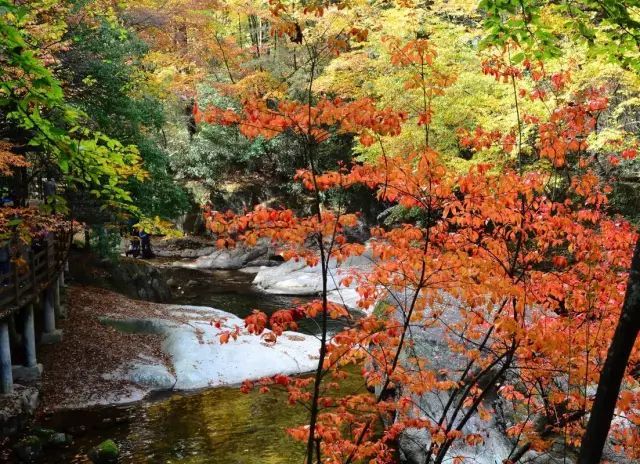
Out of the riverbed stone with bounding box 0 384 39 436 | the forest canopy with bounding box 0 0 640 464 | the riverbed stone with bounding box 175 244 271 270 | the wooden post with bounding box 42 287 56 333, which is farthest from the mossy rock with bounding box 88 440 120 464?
the riverbed stone with bounding box 175 244 271 270

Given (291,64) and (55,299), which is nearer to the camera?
(55,299)

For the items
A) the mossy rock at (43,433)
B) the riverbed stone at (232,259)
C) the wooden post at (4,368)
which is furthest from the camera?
the riverbed stone at (232,259)

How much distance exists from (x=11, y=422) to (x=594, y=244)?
10.4m

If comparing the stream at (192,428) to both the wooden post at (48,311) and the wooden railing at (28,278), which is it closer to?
the wooden railing at (28,278)

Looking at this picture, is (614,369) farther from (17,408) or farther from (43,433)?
(17,408)

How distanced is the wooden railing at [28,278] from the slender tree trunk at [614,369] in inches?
356

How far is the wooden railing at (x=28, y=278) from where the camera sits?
11349 mm

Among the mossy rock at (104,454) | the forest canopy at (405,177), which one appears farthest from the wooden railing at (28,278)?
the mossy rock at (104,454)

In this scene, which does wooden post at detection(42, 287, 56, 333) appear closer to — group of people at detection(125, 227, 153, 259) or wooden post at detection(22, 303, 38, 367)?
wooden post at detection(22, 303, 38, 367)

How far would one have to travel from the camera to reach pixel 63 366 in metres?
13.2

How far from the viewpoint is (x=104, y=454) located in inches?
382

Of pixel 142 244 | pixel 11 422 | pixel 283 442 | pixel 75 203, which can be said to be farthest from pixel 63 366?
pixel 142 244

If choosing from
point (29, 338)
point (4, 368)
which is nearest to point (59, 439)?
point (4, 368)

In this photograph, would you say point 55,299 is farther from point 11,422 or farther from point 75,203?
point 11,422
